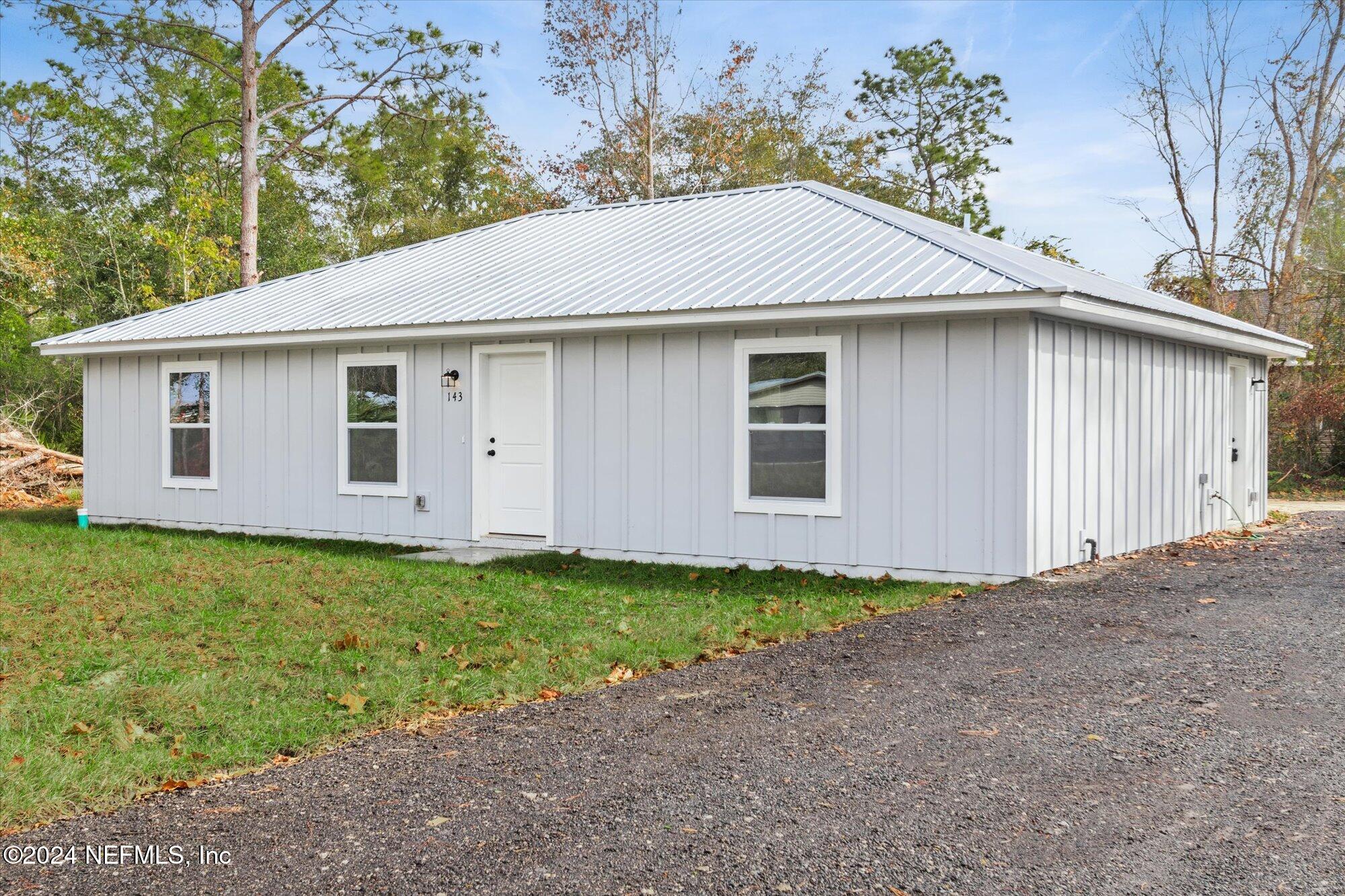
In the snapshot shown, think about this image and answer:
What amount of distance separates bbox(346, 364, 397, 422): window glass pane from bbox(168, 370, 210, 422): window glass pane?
2247 millimetres

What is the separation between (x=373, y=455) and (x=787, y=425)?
4.86 m

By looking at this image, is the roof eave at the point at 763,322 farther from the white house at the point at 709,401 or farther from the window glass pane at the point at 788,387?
the window glass pane at the point at 788,387

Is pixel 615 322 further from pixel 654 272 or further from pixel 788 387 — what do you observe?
pixel 788 387

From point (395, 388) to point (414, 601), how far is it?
422cm

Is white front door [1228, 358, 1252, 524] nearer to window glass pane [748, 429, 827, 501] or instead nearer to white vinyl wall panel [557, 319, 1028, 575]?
white vinyl wall panel [557, 319, 1028, 575]

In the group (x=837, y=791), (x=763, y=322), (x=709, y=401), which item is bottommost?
(x=837, y=791)

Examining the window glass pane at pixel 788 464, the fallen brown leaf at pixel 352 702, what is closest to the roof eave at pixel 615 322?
the window glass pane at pixel 788 464

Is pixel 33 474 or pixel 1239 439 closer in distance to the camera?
pixel 1239 439

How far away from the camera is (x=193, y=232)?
28.9 metres

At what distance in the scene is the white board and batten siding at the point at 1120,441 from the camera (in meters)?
8.90

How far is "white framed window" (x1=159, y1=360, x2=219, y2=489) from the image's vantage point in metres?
13.1

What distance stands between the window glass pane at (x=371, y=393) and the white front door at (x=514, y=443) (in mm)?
1200

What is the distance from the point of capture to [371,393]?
11930 millimetres

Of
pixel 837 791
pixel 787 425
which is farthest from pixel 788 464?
pixel 837 791
